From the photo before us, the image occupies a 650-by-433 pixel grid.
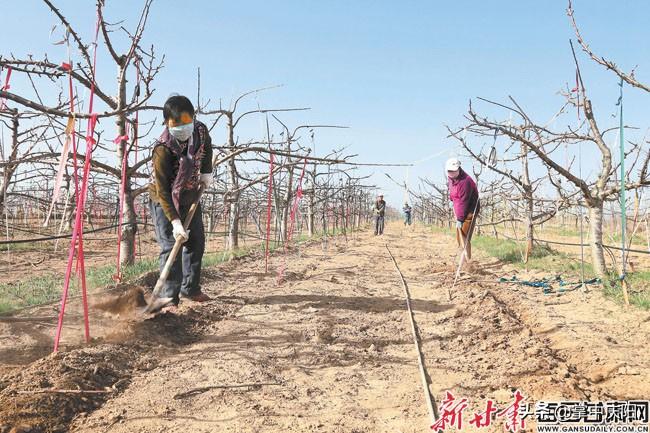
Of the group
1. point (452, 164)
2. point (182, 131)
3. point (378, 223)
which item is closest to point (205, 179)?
point (182, 131)

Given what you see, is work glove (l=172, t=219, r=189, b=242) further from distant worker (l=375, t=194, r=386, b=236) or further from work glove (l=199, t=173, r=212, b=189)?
distant worker (l=375, t=194, r=386, b=236)

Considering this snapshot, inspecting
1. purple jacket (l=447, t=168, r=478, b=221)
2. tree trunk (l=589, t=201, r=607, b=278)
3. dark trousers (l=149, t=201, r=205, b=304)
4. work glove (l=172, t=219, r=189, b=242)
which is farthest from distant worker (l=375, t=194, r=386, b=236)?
work glove (l=172, t=219, r=189, b=242)

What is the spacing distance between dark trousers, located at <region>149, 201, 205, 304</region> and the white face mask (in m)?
0.63

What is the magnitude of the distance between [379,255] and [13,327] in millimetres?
7177

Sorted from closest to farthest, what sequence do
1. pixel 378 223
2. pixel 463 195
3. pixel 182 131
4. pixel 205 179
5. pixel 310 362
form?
pixel 310 362, pixel 182 131, pixel 205 179, pixel 463 195, pixel 378 223

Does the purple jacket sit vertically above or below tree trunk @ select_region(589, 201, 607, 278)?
above

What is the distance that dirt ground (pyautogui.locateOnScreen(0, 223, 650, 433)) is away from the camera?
2.20m

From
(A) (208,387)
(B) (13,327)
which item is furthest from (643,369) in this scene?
(B) (13,327)

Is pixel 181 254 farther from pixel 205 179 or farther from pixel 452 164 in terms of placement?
pixel 452 164

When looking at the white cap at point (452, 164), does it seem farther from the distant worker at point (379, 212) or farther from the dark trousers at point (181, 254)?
the distant worker at point (379, 212)

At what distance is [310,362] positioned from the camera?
2.95 meters

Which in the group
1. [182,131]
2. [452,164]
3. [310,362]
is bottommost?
[310,362]

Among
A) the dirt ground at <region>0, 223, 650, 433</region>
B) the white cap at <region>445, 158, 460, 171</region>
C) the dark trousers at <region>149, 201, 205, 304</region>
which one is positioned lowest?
the dirt ground at <region>0, 223, 650, 433</region>

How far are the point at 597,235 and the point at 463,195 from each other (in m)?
1.98
